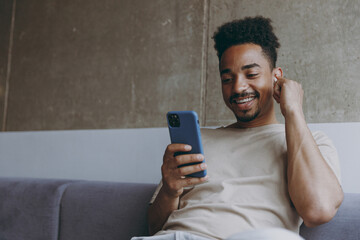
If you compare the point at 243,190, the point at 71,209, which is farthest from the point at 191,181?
the point at 71,209

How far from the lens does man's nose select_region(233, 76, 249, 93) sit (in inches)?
50.9

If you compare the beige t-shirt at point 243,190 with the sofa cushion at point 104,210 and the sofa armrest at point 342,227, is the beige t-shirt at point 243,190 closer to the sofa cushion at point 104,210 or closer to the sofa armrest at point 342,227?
the sofa armrest at point 342,227

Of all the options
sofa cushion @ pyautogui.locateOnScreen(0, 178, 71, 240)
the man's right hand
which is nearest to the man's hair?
the man's right hand

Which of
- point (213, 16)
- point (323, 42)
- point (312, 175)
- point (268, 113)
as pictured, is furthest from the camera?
point (213, 16)

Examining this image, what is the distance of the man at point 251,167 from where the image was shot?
1022mm

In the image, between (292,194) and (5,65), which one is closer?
(292,194)

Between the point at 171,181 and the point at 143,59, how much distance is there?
3.55 feet

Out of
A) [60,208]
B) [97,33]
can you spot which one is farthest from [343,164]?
[97,33]

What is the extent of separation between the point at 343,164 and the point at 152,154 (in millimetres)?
939

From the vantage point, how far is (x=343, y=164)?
1412 millimetres

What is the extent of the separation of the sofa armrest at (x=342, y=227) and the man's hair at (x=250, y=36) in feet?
1.91

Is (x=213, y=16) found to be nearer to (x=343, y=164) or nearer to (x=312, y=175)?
(x=343, y=164)

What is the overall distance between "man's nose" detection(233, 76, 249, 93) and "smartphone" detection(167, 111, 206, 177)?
0.94 ft

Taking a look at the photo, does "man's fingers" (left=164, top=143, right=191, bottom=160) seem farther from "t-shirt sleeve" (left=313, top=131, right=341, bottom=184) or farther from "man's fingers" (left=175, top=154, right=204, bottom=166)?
"t-shirt sleeve" (left=313, top=131, right=341, bottom=184)
